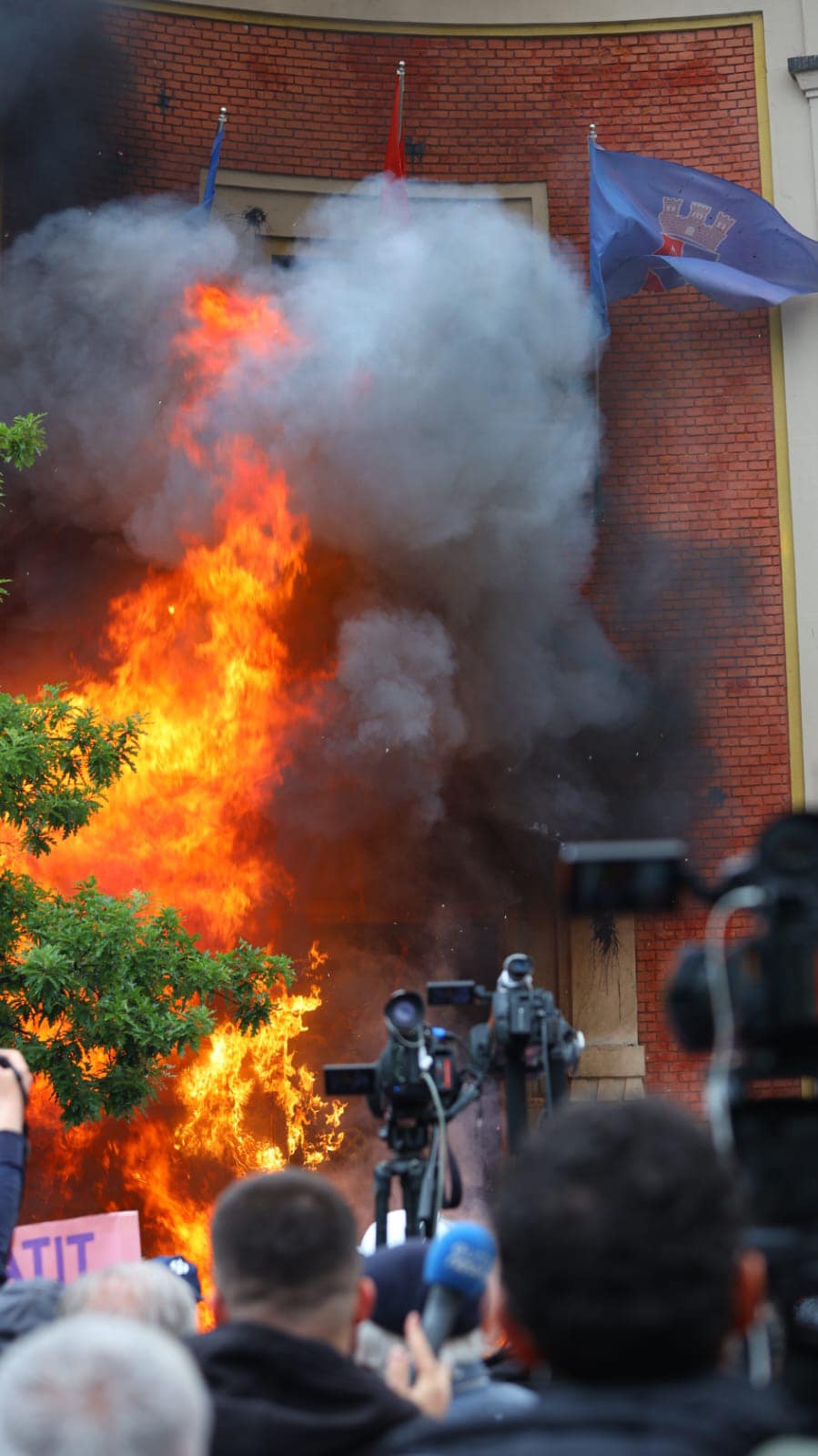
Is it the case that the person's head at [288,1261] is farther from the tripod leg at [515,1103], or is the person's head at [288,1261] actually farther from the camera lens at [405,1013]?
the camera lens at [405,1013]

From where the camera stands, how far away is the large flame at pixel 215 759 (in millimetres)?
9656

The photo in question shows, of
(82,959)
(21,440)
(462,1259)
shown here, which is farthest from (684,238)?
(462,1259)

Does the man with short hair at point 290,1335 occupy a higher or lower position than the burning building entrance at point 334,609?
lower

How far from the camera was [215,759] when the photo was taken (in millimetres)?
9938

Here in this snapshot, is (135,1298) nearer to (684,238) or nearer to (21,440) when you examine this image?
(21,440)

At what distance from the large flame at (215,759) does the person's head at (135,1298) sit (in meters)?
7.28

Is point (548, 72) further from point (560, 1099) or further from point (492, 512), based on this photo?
point (560, 1099)

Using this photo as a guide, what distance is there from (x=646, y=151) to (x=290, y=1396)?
33.0 feet

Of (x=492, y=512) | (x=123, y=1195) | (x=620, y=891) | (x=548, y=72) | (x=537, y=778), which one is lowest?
(x=123, y=1195)

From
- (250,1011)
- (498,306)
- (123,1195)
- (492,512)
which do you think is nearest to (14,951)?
(250,1011)

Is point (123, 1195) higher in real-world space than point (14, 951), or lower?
lower

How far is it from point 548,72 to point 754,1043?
1024cm

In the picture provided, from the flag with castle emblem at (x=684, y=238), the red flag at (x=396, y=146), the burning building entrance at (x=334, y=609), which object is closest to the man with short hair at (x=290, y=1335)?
the burning building entrance at (x=334, y=609)

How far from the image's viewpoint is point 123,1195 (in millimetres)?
9531
